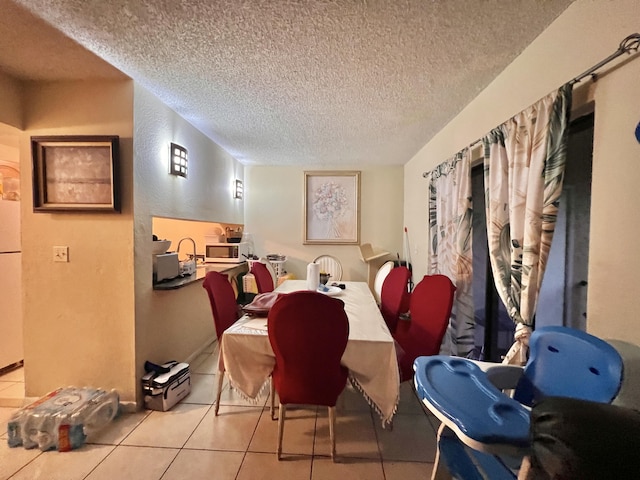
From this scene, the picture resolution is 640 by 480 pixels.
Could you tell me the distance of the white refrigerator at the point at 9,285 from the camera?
249 cm

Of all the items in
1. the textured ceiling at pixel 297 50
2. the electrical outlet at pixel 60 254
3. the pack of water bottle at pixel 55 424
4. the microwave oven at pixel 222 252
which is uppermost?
the textured ceiling at pixel 297 50

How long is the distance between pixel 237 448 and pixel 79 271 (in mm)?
1676

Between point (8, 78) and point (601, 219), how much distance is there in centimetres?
351

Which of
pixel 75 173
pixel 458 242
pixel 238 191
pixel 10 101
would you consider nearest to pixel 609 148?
pixel 458 242

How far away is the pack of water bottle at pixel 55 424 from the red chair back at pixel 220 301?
2.98 feet

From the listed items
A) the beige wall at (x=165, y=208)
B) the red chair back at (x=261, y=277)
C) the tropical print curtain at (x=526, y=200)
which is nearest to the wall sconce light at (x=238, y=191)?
the beige wall at (x=165, y=208)

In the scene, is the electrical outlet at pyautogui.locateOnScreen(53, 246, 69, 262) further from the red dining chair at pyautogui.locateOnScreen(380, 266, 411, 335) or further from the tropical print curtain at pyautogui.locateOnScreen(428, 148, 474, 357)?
the tropical print curtain at pyautogui.locateOnScreen(428, 148, 474, 357)

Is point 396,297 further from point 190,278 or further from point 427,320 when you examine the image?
point 190,278

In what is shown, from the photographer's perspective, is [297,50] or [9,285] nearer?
[297,50]

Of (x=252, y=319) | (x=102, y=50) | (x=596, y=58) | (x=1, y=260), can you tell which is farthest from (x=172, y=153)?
(x=596, y=58)

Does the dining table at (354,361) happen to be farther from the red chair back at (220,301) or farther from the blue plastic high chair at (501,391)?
the blue plastic high chair at (501,391)

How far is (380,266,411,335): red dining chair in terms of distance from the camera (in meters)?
2.51

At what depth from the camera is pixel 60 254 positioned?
6.63 ft

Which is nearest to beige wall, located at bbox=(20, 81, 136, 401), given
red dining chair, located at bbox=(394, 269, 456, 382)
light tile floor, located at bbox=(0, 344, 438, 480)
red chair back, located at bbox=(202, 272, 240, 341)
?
light tile floor, located at bbox=(0, 344, 438, 480)
